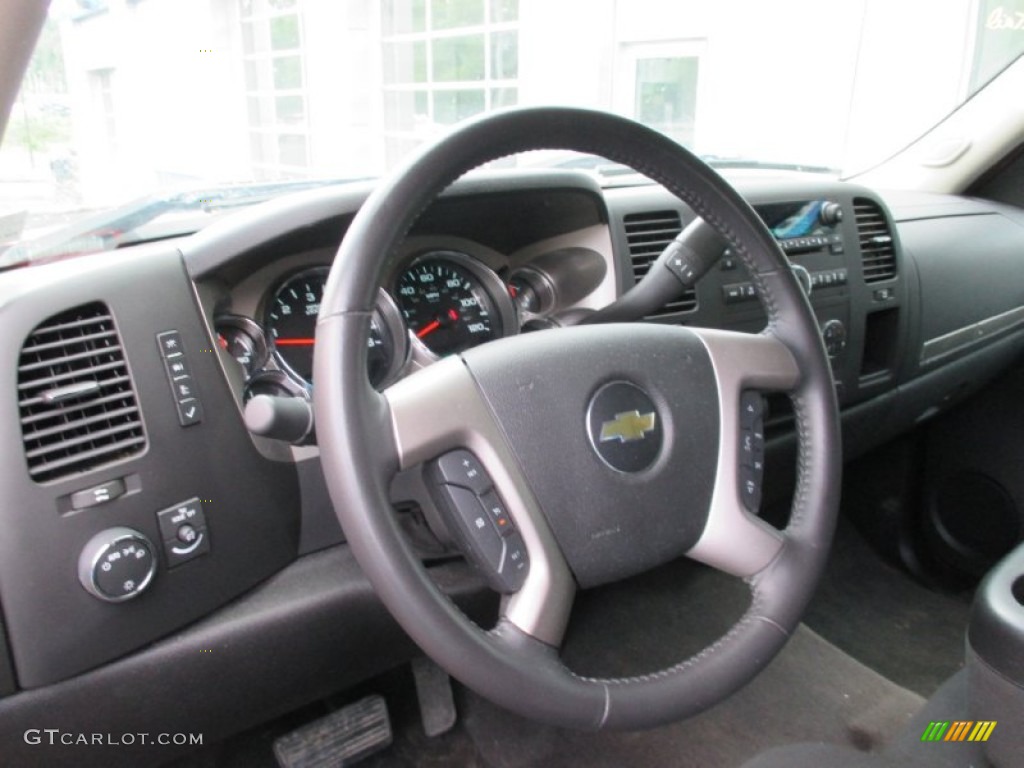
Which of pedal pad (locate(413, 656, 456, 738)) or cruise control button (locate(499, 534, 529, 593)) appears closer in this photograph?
cruise control button (locate(499, 534, 529, 593))

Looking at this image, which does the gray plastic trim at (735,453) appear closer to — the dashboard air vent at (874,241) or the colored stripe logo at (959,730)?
the colored stripe logo at (959,730)

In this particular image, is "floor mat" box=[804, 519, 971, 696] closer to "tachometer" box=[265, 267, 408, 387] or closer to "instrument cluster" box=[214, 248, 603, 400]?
"instrument cluster" box=[214, 248, 603, 400]

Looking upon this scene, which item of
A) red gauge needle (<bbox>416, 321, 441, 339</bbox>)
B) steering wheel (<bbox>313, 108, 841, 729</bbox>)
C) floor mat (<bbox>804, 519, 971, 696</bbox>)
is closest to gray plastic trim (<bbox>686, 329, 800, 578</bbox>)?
steering wheel (<bbox>313, 108, 841, 729</bbox>)

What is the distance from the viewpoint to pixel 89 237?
1.14 m

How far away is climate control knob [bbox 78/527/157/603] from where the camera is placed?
0.92 meters

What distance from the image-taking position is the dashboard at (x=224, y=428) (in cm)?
92

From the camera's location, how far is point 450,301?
1.37 metres

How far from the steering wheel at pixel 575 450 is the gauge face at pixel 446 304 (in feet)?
1.30

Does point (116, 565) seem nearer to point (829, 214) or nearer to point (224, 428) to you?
point (224, 428)

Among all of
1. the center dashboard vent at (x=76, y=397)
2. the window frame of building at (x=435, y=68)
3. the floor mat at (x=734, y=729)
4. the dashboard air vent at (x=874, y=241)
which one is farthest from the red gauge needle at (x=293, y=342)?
the window frame of building at (x=435, y=68)

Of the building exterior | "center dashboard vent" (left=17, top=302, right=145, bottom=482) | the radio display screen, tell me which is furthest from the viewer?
the radio display screen

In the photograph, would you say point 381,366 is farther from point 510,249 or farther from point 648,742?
point 648,742

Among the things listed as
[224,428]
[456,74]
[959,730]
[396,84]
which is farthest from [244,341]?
[396,84]

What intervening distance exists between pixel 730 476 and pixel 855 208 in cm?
116
